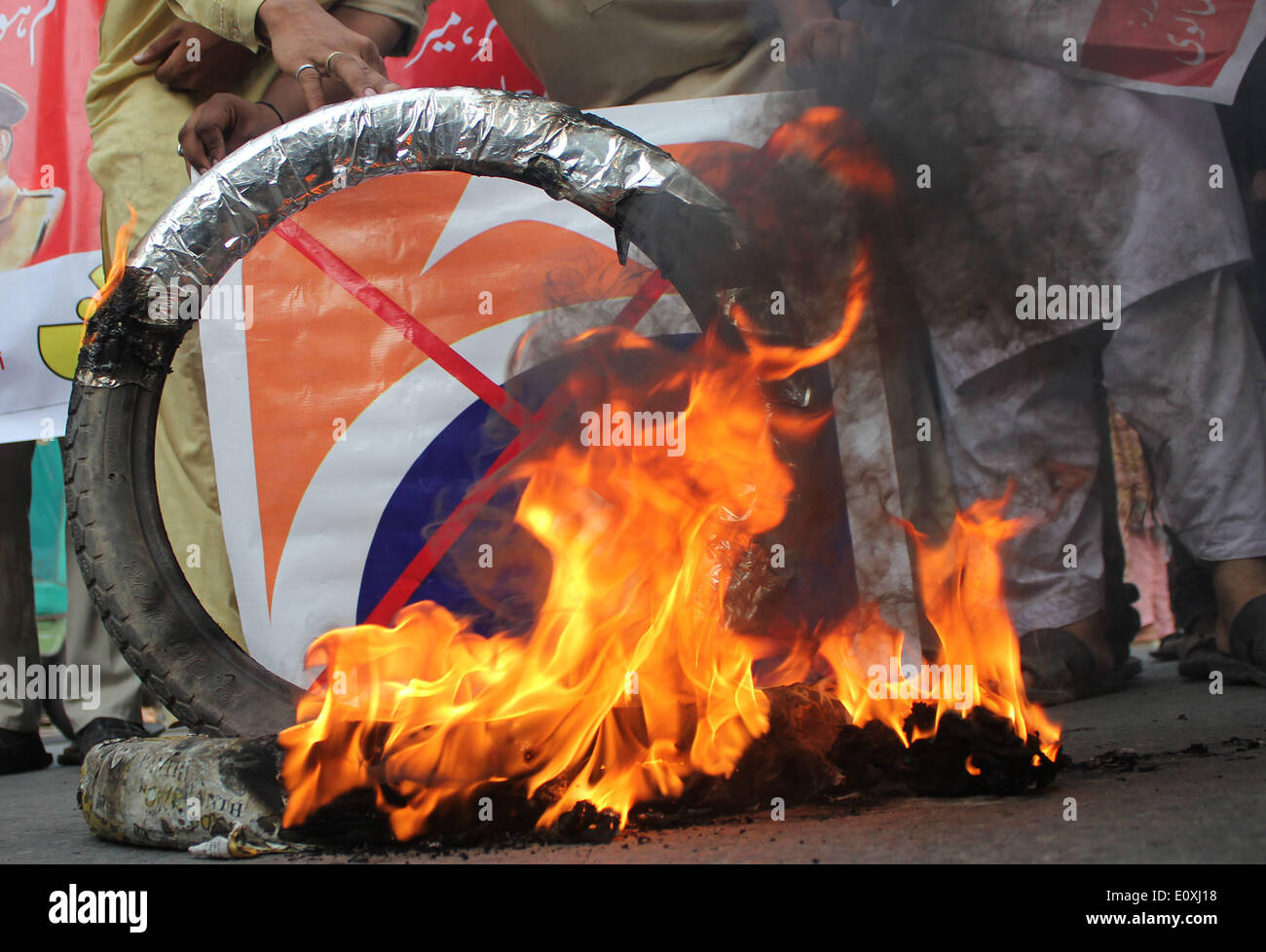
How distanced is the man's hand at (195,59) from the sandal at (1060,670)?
271cm

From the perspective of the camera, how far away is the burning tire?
6.83 feet

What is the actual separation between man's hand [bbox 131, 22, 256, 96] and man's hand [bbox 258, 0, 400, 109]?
1.61 feet

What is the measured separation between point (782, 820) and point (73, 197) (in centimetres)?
311

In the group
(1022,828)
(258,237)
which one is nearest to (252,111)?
(258,237)

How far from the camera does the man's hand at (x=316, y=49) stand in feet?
7.52

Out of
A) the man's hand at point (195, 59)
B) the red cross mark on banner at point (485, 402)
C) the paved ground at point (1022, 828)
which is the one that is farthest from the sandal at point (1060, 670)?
the man's hand at point (195, 59)

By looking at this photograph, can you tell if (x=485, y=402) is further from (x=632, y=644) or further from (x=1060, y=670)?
(x=1060, y=670)

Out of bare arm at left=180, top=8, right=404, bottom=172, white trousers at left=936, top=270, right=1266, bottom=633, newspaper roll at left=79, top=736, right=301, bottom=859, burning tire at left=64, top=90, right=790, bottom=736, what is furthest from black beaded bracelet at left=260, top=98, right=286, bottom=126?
white trousers at left=936, top=270, right=1266, bottom=633

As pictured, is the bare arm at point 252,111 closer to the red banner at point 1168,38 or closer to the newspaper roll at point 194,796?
the newspaper roll at point 194,796

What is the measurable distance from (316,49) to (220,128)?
0.42 metres

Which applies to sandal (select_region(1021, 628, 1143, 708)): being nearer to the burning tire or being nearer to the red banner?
the burning tire

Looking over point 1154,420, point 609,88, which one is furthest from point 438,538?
point 1154,420
